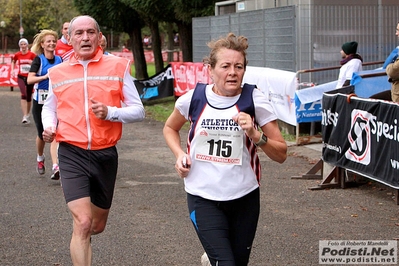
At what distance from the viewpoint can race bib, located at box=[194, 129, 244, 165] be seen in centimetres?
489

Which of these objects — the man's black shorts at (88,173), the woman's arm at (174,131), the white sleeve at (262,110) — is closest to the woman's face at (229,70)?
the white sleeve at (262,110)

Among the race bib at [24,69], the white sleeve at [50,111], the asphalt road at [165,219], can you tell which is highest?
the white sleeve at [50,111]

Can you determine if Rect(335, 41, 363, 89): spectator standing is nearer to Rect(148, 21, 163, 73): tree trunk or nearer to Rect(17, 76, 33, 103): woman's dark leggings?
Rect(17, 76, 33, 103): woman's dark leggings

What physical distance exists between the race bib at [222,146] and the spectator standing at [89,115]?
1.05 meters

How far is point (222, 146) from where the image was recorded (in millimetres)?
4898

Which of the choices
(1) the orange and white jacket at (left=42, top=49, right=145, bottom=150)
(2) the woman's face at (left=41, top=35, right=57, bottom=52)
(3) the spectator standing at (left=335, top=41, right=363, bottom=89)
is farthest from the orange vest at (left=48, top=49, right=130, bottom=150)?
(3) the spectator standing at (left=335, top=41, right=363, bottom=89)

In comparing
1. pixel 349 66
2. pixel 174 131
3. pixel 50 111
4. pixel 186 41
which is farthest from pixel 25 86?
pixel 174 131

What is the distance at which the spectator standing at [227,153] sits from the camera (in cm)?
486

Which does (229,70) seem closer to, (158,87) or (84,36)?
(84,36)

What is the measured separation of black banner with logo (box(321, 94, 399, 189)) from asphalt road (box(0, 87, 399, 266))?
382 mm

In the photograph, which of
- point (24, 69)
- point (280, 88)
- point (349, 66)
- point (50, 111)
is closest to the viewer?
point (50, 111)

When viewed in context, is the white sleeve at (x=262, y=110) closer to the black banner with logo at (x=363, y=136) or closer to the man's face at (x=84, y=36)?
the man's face at (x=84, y=36)

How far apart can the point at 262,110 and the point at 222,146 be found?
0.33 m

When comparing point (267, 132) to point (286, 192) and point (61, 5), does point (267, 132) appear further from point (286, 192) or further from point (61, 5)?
point (61, 5)
